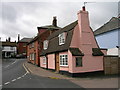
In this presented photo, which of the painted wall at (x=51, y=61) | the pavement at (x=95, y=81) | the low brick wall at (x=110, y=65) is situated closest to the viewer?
the pavement at (x=95, y=81)

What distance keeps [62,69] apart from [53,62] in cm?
351

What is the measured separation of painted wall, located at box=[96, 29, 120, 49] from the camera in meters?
25.0

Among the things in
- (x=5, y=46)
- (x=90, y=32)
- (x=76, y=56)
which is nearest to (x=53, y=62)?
(x=76, y=56)

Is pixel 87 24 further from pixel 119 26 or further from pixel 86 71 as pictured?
pixel 119 26

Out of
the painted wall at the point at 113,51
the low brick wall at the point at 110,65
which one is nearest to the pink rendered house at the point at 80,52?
the low brick wall at the point at 110,65

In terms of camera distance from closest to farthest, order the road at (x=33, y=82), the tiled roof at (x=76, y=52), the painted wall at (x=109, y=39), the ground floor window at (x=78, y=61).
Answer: the road at (x=33, y=82)
the tiled roof at (x=76, y=52)
the ground floor window at (x=78, y=61)
the painted wall at (x=109, y=39)

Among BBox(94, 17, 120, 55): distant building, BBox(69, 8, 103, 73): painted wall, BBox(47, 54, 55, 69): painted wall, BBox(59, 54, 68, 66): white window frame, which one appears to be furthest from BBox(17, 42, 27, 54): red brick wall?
BBox(69, 8, 103, 73): painted wall

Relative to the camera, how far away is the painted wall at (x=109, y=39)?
24958mm

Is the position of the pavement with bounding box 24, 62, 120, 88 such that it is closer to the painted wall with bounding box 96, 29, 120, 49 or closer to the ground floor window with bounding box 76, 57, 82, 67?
the ground floor window with bounding box 76, 57, 82, 67

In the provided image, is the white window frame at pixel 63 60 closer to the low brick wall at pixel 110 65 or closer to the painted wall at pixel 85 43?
the painted wall at pixel 85 43

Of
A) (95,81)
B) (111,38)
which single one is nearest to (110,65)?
(95,81)

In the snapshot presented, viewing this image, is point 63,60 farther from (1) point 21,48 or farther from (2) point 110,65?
(1) point 21,48

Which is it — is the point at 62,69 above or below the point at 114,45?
below

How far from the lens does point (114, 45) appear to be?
25.0 m
